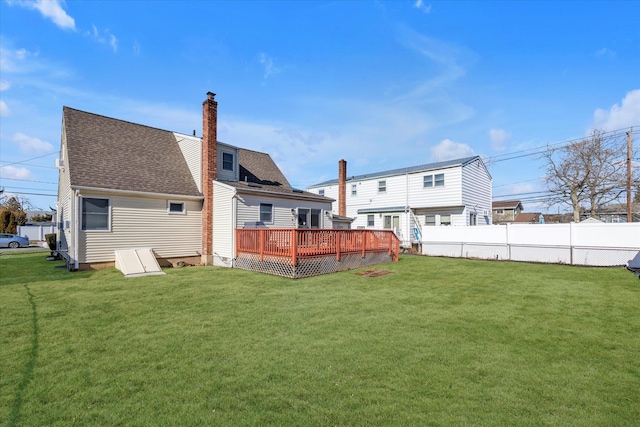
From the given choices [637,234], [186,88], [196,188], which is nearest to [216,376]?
[196,188]

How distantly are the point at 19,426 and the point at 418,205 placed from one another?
20.3 m

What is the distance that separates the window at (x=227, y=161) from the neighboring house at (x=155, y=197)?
0.05 m

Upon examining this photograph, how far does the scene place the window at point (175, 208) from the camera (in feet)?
41.8

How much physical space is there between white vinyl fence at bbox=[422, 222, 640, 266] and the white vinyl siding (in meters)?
11.7

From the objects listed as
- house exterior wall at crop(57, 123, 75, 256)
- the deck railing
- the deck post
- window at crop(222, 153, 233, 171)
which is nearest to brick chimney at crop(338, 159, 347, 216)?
the deck railing

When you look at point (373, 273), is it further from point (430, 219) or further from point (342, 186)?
point (342, 186)

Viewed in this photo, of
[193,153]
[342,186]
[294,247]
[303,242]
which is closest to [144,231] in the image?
[193,153]

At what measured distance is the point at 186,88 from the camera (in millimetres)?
15156

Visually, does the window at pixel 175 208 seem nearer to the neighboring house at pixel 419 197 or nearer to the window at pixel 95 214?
the window at pixel 95 214

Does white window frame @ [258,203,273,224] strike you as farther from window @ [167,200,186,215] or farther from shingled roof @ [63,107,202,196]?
window @ [167,200,186,215]

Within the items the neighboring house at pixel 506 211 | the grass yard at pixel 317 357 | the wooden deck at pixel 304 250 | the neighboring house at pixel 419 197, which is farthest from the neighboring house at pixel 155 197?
the neighboring house at pixel 506 211

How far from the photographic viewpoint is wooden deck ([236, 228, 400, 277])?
10016 mm

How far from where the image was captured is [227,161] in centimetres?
1486

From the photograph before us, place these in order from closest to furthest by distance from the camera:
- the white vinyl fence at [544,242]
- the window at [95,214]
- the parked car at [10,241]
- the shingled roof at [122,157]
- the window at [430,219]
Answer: the window at [95,214] → the shingled roof at [122,157] → the white vinyl fence at [544,242] → the window at [430,219] → the parked car at [10,241]
